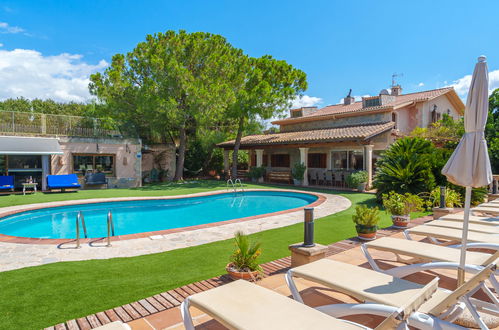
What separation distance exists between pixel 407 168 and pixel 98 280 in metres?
11.8

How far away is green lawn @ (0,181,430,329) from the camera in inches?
167

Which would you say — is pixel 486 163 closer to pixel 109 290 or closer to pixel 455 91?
pixel 109 290

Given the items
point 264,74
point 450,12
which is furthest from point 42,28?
point 450,12

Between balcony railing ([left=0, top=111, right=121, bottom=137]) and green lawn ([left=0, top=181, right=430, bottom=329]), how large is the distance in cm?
1784

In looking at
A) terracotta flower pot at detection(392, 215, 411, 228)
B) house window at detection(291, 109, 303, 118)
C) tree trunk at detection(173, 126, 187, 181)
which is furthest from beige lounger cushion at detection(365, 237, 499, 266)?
house window at detection(291, 109, 303, 118)

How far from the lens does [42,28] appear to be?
2116cm

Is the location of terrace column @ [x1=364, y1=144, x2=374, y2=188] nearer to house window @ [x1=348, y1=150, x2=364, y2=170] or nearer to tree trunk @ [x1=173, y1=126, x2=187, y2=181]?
house window @ [x1=348, y1=150, x2=364, y2=170]

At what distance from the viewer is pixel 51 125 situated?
20812 millimetres

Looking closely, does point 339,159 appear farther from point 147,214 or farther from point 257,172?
point 147,214

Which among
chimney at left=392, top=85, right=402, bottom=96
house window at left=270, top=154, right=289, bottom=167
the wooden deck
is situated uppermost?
chimney at left=392, top=85, right=402, bottom=96

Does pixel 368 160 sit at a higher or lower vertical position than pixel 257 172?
higher

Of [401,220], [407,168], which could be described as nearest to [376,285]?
[401,220]

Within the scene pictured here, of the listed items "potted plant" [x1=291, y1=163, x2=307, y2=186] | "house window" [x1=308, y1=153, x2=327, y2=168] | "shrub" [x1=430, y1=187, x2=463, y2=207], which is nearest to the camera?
"shrub" [x1=430, y1=187, x2=463, y2=207]

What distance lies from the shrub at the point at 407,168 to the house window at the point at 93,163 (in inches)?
734
